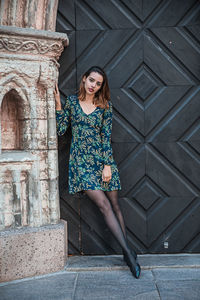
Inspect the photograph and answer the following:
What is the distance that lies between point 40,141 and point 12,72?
67 centimetres

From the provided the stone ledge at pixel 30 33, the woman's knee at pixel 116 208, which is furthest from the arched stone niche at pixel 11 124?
the woman's knee at pixel 116 208

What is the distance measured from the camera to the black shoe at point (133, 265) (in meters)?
2.90

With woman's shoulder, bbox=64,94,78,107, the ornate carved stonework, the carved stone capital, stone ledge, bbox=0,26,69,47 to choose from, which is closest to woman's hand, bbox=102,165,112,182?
woman's shoulder, bbox=64,94,78,107

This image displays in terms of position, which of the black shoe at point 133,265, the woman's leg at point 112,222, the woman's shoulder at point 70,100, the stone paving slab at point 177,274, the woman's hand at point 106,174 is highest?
the woman's shoulder at point 70,100

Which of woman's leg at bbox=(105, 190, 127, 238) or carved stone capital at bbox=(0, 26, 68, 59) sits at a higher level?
carved stone capital at bbox=(0, 26, 68, 59)

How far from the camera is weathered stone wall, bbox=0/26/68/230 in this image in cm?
297

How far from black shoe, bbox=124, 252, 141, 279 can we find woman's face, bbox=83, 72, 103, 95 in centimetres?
Result: 156

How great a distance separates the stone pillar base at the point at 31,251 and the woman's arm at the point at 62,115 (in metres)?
0.93

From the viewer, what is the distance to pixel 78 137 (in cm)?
322

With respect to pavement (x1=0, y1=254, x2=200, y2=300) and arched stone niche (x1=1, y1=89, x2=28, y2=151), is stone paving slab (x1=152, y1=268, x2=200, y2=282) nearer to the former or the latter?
pavement (x1=0, y1=254, x2=200, y2=300)

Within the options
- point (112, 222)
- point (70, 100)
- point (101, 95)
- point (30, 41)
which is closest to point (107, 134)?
point (101, 95)

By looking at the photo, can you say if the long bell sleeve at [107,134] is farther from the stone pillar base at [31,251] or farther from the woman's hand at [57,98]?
the stone pillar base at [31,251]

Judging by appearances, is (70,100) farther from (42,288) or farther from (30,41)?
(42,288)

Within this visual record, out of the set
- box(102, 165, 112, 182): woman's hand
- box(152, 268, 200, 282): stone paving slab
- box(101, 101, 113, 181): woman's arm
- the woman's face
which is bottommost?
box(152, 268, 200, 282): stone paving slab
